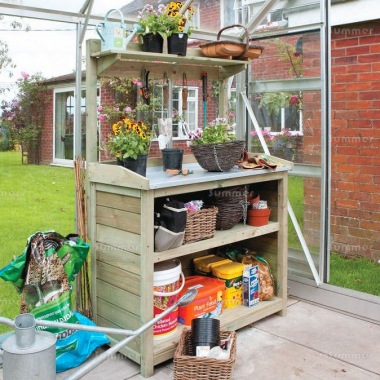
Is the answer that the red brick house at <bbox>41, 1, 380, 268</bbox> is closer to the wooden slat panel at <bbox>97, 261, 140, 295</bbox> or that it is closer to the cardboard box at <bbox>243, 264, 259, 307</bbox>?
the cardboard box at <bbox>243, 264, 259, 307</bbox>

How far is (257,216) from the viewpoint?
3301 millimetres

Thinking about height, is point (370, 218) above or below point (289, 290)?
above

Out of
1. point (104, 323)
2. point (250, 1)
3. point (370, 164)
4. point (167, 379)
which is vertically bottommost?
point (167, 379)

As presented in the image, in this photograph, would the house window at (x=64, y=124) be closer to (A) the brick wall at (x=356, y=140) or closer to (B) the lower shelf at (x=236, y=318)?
(B) the lower shelf at (x=236, y=318)

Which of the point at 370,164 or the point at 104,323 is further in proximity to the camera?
the point at 370,164

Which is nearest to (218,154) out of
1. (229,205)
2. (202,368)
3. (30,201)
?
(229,205)

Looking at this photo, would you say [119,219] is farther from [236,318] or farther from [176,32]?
[176,32]

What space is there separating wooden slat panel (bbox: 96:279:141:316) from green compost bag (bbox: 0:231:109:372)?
0.68ft

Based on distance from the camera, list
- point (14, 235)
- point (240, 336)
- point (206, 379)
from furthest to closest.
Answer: point (14, 235) < point (240, 336) < point (206, 379)

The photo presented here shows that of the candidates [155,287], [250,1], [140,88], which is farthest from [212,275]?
[250,1]

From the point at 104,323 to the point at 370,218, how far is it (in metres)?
2.96

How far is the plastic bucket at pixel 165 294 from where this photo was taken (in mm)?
2703

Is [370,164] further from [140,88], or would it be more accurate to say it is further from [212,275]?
[140,88]

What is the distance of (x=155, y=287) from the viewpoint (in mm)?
2701
